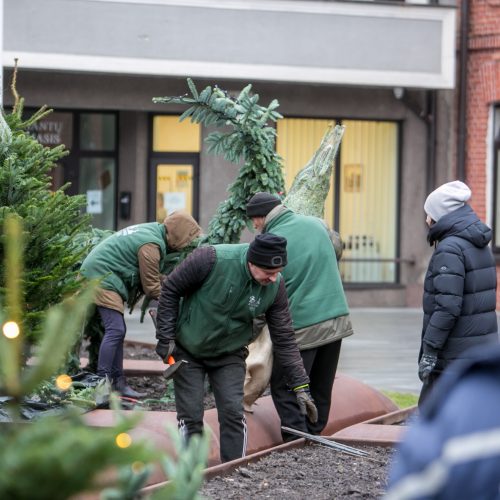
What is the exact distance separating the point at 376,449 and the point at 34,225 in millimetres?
2275

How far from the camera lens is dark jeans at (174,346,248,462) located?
22.6ft

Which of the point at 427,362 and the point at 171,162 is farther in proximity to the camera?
the point at 171,162

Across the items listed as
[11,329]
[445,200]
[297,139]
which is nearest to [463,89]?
[297,139]

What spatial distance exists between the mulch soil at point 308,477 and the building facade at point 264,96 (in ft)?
39.2

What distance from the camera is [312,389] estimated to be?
26.7 feet

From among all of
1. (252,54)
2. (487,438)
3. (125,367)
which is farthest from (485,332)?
(252,54)

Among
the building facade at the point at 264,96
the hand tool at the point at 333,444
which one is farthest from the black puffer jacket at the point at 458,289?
the building facade at the point at 264,96

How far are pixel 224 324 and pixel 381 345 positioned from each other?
8.96 meters

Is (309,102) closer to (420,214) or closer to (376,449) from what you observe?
(420,214)

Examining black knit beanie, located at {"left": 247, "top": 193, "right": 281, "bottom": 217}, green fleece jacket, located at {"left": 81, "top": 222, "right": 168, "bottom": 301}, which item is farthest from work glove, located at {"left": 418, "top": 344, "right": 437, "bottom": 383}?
green fleece jacket, located at {"left": 81, "top": 222, "right": 168, "bottom": 301}

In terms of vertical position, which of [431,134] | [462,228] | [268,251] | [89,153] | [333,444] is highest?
[431,134]

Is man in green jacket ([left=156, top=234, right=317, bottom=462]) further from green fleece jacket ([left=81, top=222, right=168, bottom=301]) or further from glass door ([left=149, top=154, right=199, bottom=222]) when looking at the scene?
glass door ([left=149, top=154, right=199, bottom=222])

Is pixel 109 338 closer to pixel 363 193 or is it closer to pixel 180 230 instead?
pixel 180 230

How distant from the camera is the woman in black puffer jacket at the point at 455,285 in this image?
696cm
